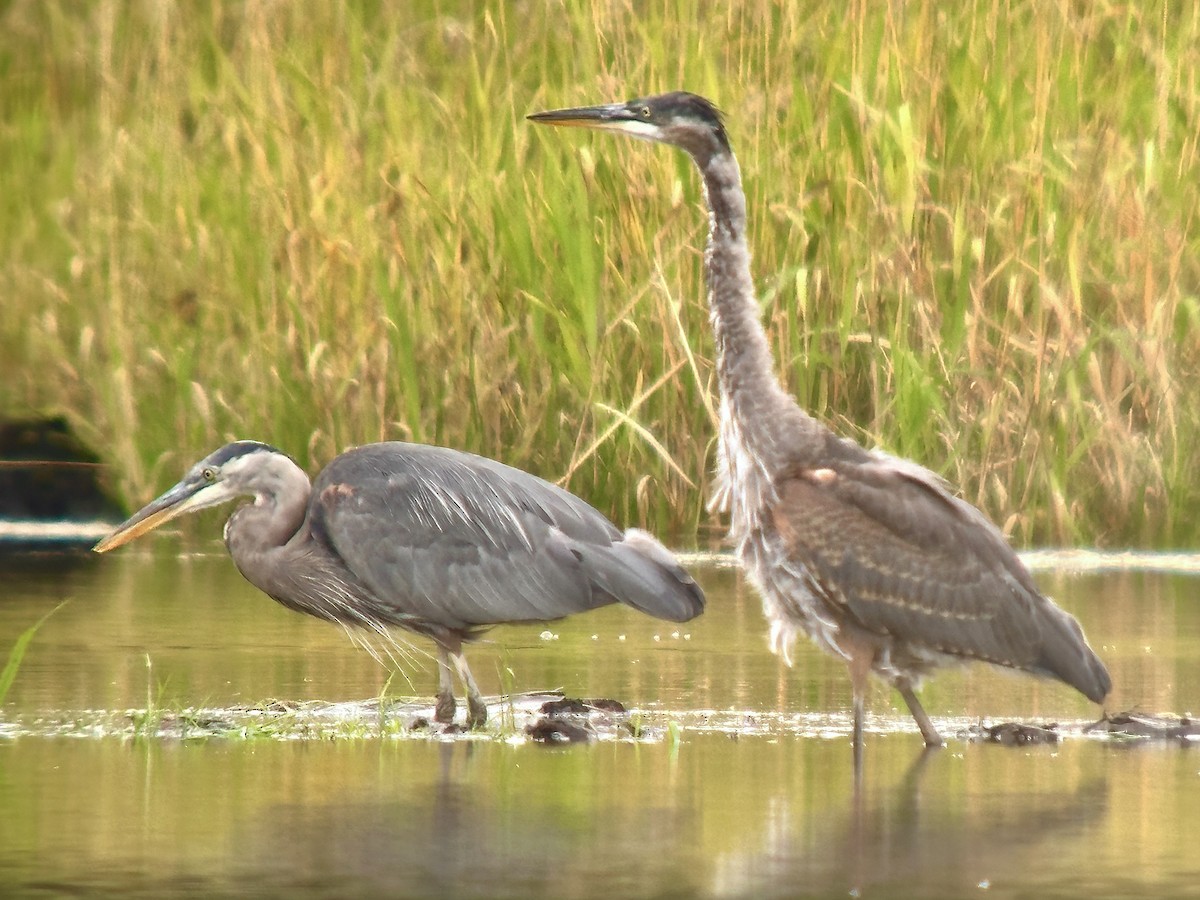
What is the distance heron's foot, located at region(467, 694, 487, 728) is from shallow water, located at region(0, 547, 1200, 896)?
0.06 m

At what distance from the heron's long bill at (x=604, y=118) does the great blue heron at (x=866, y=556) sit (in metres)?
0.79

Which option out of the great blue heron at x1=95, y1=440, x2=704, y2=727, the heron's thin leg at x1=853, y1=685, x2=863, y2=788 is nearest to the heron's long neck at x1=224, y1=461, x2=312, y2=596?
the great blue heron at x1=95, y1=440, x2=704, y2=727

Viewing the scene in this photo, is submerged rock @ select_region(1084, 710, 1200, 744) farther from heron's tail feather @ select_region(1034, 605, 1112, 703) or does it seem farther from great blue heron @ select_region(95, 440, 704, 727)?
great blue heron @ select_region(95, 440, 704, 727)

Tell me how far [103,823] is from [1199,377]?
19.8 ft

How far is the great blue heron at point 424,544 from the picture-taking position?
740 centimetres

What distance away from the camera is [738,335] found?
735cm

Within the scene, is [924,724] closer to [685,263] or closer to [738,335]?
[738,335]

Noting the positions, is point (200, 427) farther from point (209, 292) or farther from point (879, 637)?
point (879, 637)

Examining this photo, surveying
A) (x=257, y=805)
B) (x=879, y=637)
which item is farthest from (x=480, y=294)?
(x=257, y=805)

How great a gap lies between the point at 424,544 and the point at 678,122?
5.03ft

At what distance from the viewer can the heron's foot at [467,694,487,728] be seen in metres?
6.97

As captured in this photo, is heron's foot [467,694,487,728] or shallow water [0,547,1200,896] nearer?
shallow water [0,547,1200,896]

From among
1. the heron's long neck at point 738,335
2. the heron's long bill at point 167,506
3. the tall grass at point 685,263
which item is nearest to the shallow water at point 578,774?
the heron's long bill at point 167,506

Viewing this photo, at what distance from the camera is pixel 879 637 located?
708 centimetres
